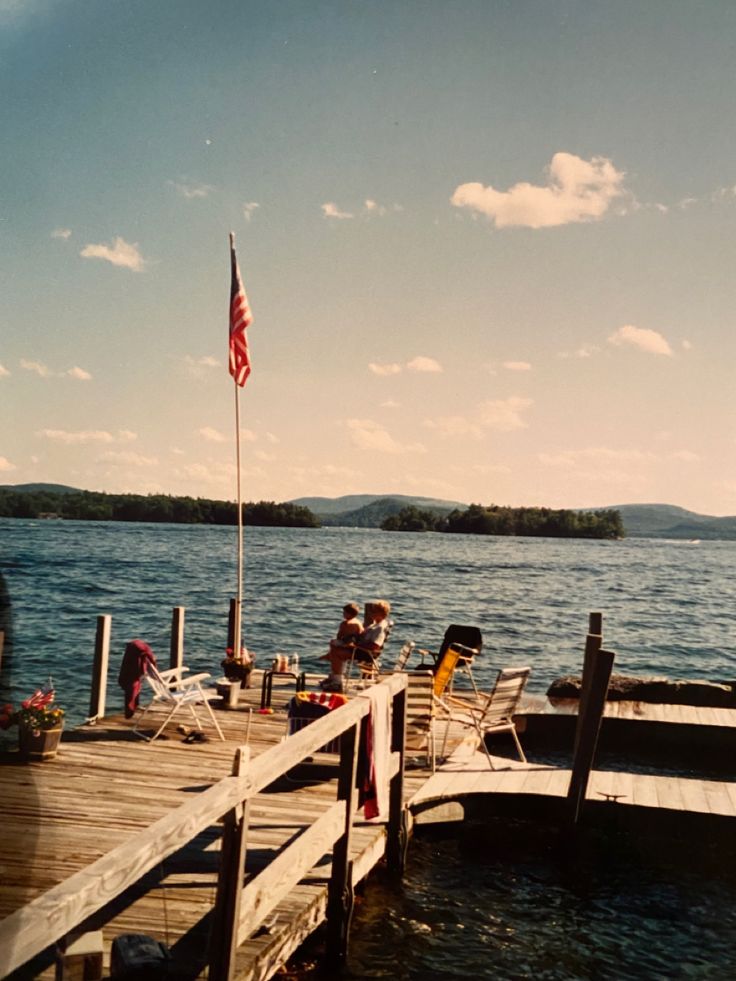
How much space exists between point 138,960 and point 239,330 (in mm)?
10972

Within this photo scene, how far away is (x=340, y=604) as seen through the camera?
158 ft

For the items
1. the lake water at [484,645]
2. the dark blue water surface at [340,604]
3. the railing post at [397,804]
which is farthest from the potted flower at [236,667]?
the railing post at [397,804]

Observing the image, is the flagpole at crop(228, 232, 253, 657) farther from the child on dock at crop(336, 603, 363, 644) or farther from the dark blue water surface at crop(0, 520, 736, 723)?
the dark blue water surface at crop(0, 520, 736, 723)

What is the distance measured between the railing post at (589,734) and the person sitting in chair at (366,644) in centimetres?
329

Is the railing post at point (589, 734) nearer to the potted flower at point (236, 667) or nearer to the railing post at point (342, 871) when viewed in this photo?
the railing post at point (342, 871)

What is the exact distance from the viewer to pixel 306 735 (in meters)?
5.64

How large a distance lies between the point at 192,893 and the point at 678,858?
5924 mm

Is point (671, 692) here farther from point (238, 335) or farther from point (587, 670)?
point (238, 335)

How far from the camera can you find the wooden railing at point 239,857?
9.26 feet

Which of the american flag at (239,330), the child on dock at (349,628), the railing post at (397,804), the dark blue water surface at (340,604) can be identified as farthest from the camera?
the dark blue water surface at (340,604)

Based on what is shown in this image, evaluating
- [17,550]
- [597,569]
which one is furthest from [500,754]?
Answer: [17,550]

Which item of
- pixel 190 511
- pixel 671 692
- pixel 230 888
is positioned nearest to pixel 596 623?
pixel 671 692

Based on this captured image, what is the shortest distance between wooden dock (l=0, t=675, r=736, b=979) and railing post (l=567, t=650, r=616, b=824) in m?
0.31

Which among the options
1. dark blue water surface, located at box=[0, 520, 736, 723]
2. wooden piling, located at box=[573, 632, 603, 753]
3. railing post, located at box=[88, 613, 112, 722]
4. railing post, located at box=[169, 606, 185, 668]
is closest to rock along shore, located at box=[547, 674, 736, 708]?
dark blue water surface, located at box=[0, 520, 736, 723]
